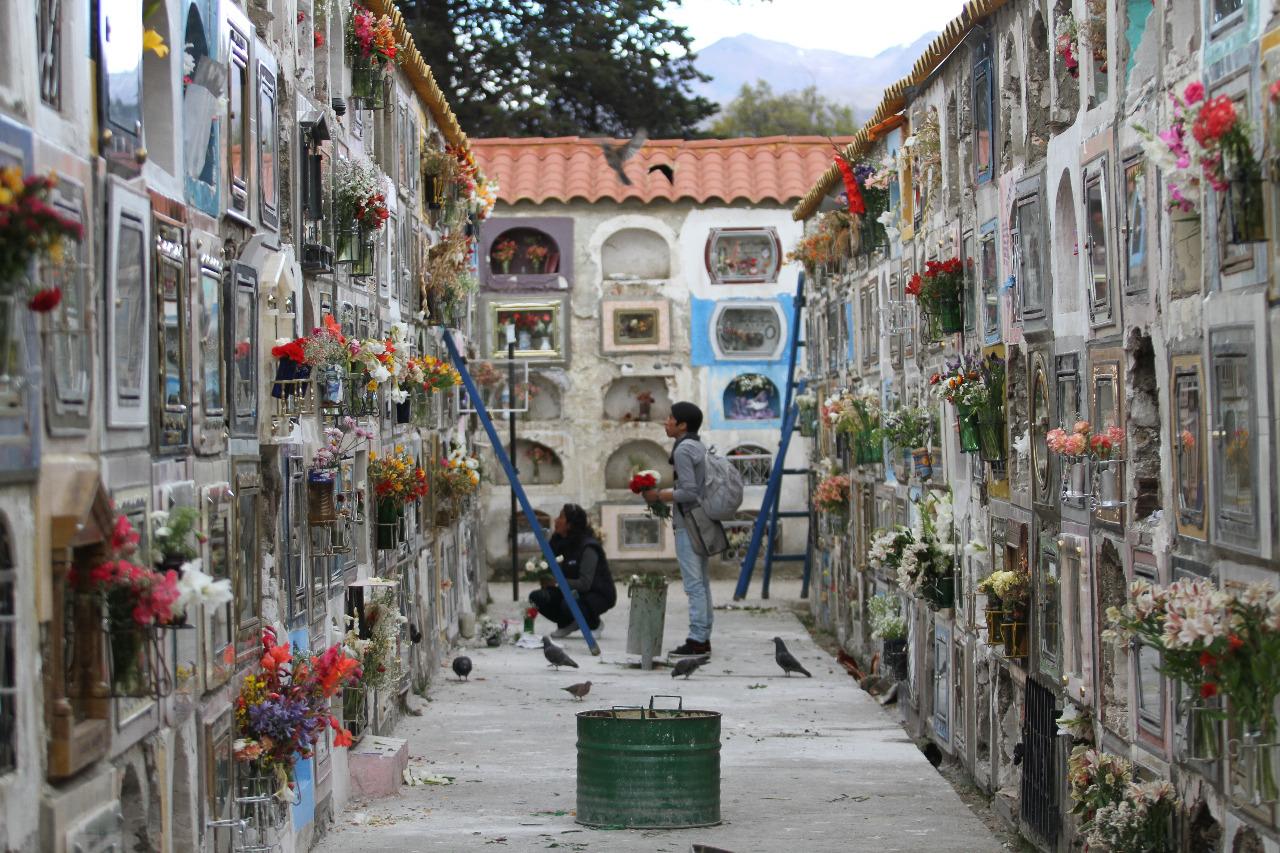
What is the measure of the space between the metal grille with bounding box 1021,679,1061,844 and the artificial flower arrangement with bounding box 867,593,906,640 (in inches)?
166

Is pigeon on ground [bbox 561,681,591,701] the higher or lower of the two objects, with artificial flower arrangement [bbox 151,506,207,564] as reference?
lower

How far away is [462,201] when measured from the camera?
18.3 m

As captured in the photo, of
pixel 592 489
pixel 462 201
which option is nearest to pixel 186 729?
pixel 462 201

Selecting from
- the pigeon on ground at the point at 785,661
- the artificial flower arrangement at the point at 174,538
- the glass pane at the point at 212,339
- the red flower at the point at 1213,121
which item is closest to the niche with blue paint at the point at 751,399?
the pigeon on ground at the point at 785,661

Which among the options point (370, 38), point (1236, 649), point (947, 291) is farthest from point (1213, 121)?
point (370, 38)

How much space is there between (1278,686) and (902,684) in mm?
8308

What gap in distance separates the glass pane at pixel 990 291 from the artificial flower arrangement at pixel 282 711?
4.29m

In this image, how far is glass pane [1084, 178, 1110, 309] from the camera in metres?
8.02

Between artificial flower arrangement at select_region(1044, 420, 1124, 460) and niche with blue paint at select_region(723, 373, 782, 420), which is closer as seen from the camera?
artificial flower arrangement at select_region(1044, 420, 1124, 460)

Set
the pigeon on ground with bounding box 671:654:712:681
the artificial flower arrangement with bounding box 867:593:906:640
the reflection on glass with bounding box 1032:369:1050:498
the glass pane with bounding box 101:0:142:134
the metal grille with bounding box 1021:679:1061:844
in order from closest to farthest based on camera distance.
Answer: the glass pane with bounding box 101:0:142:134 < the metal grille with bounding box 1021:679:1061:844 < the reflection on glass with bounding box 1032:369:1050:498 < the artificial flower arrangement with bounding box 867:593:906:640 < the pigeon on ground with bounding box 671:654:712:681

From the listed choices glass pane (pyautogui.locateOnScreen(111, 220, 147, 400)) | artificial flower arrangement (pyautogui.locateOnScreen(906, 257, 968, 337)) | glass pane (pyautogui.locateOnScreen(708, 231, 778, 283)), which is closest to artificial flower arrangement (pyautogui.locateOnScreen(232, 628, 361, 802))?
glass pane (pyautogui.locateOnScreen(111, 220, 147, 400))

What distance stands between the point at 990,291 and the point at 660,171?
14.4m

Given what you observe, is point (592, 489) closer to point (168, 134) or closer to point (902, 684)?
point (902, 684)

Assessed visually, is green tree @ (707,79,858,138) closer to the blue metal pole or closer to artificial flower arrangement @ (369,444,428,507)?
the blue metal pole
